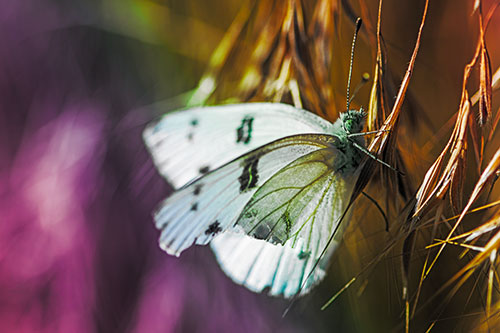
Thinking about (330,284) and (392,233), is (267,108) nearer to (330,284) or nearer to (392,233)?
(392,233)

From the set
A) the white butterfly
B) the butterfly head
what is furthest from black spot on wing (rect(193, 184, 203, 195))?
the butterfly head

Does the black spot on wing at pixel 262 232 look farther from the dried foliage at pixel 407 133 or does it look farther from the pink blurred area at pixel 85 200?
the pink blurred area at pixel 85 200

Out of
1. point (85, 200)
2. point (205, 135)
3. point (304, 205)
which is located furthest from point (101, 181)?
point (304, 205)

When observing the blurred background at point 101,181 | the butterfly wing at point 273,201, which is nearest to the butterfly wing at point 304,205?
the butterfly wing at point 273,201

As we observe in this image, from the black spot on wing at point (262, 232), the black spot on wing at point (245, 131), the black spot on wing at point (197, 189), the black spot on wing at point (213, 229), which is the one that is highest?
the black spot on wing at point (245, 131)

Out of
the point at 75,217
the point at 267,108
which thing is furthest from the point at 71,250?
the point at 267,108

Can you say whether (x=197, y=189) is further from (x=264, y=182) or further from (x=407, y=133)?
(x=407, y=133)
